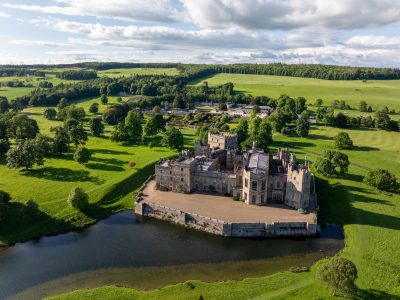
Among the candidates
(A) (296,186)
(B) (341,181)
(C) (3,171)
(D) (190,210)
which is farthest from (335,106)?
(C) (3,171)

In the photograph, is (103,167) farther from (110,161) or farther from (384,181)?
(384,181)

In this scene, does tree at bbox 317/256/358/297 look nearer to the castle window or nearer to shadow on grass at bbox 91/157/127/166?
the castle window

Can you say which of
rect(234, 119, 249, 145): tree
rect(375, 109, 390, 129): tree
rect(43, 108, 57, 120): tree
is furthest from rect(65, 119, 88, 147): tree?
rect(375, 109, 390, 129): tree

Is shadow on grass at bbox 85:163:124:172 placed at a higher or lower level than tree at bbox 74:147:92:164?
lower

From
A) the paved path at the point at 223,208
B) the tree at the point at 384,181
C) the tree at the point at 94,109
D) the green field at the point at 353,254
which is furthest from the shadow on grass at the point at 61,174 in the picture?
the tree at the point at 94,109

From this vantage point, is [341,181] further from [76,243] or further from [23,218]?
[23,218]

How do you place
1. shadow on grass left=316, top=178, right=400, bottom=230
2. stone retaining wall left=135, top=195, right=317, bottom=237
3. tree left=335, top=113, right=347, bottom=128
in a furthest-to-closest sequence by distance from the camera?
tree left=335, top=113, right=347, bottom=128 < shadow on grass left=316, top=178, right=400, bottom=230 < stone retaining wall left=135, top=195, right=317, bottom=237

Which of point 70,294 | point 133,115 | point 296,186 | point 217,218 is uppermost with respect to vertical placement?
point 133,115
